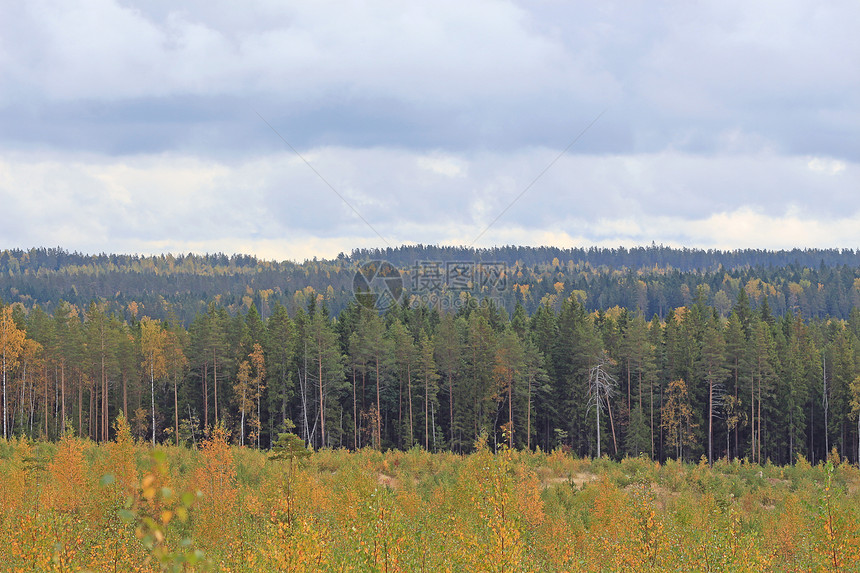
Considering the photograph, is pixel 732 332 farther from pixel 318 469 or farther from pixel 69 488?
pixel 69 488

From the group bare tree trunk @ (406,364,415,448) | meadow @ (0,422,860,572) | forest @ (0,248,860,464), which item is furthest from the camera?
bare tree trunk @ (406,364,415,448)

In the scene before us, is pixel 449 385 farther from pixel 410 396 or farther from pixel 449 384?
pixel 410 396

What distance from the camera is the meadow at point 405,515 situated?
50.0 feet

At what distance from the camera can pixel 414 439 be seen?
244 ft

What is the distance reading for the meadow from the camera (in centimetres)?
1523

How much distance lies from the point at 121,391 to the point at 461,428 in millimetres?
38125

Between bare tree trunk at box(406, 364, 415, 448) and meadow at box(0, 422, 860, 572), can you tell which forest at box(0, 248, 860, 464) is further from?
meadow at box(0, 422, 860, 572)

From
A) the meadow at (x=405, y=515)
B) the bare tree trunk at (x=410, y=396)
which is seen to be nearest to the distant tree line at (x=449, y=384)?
the bare tree trunk at (x=410, y=396)

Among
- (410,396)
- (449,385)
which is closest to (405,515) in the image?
(410,396)

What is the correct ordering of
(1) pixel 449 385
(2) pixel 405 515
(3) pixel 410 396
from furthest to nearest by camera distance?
(1) pixel 449 385 → (3) pixel 410 396 → (2) pixel 405 515

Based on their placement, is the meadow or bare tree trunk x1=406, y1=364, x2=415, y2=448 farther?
bare tree trunk x1=406, y1=364, x2=415, y2=448

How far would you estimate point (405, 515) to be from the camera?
32656 mm

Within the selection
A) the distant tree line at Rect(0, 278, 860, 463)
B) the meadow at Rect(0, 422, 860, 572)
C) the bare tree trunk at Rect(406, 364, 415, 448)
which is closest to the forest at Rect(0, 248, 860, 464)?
the distant tree line at Rect(0, 278, 860, 463)

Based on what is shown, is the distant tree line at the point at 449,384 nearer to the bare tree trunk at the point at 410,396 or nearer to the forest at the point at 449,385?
the forest at the point at 449,385
